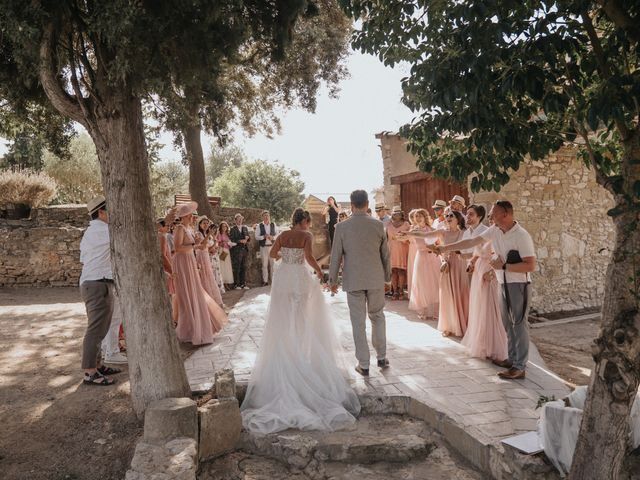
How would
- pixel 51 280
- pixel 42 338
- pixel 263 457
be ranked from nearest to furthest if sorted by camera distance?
1. pixel 263 457
2. pixel 42 338
3. pixel 51 280

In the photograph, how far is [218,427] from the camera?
154 inches

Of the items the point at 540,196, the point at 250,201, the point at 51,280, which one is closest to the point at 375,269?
the point at 540,196

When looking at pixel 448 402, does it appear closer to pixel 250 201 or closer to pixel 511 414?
pixel 511 414

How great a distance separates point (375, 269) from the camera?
17.3ft

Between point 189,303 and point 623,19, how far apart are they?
592 cm

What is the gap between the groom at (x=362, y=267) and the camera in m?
5.23

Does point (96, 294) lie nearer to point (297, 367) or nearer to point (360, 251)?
point (297, 367)

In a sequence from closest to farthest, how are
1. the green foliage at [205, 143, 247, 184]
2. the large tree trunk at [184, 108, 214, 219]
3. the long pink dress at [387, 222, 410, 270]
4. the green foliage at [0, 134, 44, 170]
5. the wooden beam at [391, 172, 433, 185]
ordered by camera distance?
1. the long pink dress at [387, 222, 410, 270]
2. the wooden beam at [391, 172, 433, 185]
3. the large tree trunk at [184, 108, 214, 219]
4. the green foliage at [0, 134, 44, 170]
5. the green foliage at [205, 143, 247, 184]

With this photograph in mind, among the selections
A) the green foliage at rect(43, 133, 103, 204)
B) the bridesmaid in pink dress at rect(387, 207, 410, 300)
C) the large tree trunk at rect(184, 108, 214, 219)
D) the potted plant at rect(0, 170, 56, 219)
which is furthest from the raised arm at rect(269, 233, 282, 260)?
the green foliage at rect(43, 133, 103, 204)

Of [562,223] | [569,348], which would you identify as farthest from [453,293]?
[562,223]

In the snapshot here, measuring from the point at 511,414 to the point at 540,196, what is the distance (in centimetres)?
602

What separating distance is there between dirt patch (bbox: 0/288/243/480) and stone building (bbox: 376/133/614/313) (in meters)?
6.51

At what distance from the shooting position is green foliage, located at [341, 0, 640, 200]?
239 centimetres

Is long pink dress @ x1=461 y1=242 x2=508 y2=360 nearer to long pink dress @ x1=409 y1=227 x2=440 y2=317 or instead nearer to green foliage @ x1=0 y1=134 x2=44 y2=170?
long pink dress @ x1=409 y1=227 x2=440 y2=317
